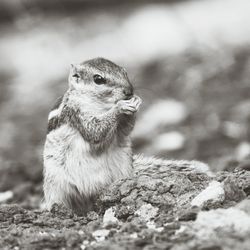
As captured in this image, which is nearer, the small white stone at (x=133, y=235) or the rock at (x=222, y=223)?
the rock at (x=222, y=223)

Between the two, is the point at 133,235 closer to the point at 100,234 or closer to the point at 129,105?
the point at 100,234

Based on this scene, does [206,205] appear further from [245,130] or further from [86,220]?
[245,130]

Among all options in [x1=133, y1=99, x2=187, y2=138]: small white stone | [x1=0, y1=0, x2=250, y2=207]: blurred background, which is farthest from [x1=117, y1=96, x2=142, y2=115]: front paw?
[x1=133, y1=99, x2=187, y2=138]: small white stone

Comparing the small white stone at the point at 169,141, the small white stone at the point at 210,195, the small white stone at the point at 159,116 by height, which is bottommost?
the small white stone at the point at 210,195

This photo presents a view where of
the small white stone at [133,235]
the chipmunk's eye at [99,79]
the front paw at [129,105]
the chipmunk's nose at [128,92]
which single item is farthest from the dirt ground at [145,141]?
the chipmunk's eye at [99,79]

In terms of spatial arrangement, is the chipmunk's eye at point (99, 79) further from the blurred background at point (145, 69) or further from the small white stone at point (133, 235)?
the small white stone at point (133, 235)

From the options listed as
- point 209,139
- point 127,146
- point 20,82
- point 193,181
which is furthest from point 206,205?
point 20,82

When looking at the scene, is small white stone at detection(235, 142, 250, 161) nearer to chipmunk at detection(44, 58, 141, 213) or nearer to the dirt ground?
the dirt ground
